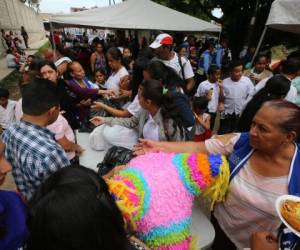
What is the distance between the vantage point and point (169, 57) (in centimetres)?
394

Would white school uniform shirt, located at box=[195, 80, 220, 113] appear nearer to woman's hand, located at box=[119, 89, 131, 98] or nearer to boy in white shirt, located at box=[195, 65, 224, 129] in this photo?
boy in white shirt, located at box=[195, 65, 224, 129]

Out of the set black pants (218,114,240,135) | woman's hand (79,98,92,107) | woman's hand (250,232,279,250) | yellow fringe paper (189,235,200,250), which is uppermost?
woman's hand (250,232,279,250)

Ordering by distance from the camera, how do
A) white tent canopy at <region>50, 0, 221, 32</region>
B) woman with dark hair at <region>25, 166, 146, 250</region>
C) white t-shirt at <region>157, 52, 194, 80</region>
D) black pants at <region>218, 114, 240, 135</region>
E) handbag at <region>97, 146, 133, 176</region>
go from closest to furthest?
woman with dark hair at <region>25, 166, 146, 250</region> → handbag at <region>97, 146, 133, 176</region> → white t-shirt at <region>157, 52, 194, 80</region> → black pants at <region>218, 114, 240, 135</region> → white tent canopy at <region>50, 0, 221, 32</region>

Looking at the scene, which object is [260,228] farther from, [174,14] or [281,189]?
[174,14]

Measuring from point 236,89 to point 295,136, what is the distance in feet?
9.42

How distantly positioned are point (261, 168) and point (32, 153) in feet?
4.66

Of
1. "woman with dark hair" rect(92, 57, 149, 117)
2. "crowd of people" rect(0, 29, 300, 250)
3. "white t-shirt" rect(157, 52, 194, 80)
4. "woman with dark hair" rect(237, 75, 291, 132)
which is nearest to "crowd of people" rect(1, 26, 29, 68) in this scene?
"white t-shirt" rect(157, 52, 194, 80)

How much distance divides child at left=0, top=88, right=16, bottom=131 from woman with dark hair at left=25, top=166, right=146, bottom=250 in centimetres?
340

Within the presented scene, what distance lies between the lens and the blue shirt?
146 cm

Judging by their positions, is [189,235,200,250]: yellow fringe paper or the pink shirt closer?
[189,235,200,250]: yellow fringe paper

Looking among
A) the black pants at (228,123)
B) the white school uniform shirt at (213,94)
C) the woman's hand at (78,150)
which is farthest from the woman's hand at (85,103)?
the black pants at (228,123)

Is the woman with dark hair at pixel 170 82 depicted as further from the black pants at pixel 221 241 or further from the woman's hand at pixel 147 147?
the black pants at pixel 221 241

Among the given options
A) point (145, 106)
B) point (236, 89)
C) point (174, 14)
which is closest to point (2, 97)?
point (145, 106)

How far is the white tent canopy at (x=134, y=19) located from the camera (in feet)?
21.4
